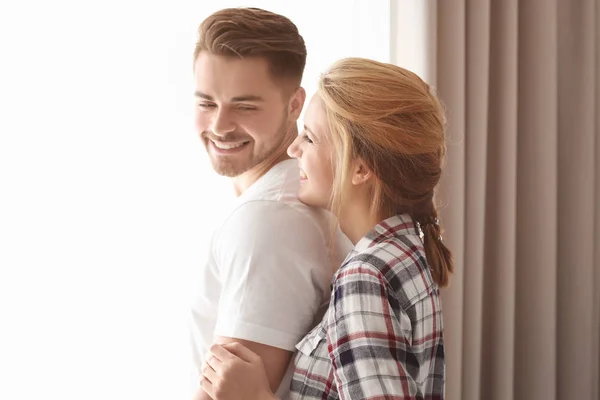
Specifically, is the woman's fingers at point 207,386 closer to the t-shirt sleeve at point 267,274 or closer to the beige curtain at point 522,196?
the t-shirt sleeve at point 267,274

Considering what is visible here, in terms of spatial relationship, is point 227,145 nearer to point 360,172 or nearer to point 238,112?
point 238,112

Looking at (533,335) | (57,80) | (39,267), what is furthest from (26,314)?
(533,335)

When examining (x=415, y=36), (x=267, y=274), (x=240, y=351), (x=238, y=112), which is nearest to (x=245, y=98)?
(x=238, y=112)

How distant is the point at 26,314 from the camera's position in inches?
69.6

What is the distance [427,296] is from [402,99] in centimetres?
34

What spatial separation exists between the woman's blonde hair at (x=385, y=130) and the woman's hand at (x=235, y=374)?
1.03 feet

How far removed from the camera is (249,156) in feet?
5.11

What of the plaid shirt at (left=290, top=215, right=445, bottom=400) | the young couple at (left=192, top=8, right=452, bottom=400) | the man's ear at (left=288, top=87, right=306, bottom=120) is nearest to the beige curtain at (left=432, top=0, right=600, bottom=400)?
the man's ear at (left=288, top=87, right=306, bottom=120)

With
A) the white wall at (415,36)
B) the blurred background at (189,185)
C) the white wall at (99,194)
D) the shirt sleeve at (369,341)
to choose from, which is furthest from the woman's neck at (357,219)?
the white wall at (415,36)

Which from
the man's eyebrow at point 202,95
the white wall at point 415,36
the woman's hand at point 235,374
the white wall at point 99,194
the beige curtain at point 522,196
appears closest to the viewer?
the woman's hand at point 235,374

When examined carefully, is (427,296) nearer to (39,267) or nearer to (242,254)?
(242,254)

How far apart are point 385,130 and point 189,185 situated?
2.66ft

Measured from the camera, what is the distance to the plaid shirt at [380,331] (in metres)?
1.17

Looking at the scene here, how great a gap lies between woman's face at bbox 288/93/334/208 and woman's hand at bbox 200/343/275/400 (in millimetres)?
307
